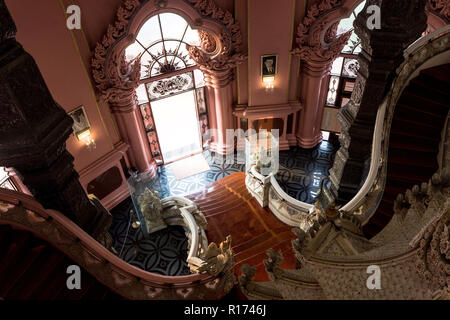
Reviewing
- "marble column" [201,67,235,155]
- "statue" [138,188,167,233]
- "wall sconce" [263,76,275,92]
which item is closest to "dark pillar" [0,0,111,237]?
"statue" [138,188,167,233]

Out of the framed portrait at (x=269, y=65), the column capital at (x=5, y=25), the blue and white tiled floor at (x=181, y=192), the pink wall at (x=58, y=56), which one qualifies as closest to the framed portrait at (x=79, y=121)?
the pink wall at (x=58, y=56)

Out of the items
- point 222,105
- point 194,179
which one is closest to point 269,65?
point 222,105

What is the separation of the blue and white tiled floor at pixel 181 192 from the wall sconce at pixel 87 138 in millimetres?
2062

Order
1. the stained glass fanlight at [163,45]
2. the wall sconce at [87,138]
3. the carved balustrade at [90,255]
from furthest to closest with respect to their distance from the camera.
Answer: the stained glass fanlight at [163,45] < the wall sconce at [87,138] < the carved balustrade at [90,255]

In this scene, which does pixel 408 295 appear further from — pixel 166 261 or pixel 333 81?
pixel 333 81

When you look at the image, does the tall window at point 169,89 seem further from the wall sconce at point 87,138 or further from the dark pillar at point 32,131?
the dark pillar at point 32,131

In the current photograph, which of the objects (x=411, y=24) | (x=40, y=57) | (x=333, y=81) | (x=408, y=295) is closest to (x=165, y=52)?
(x=40, y=57)

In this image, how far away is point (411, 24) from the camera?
424 cm

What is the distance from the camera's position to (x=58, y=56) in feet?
20.1

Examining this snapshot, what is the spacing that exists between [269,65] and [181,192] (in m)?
4.29

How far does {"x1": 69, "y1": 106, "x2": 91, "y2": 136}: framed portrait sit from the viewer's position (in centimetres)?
678

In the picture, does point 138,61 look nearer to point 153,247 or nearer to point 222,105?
point 222,105

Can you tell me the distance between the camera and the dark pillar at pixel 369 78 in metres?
4.20

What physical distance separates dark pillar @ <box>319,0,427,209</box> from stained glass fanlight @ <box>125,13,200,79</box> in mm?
4477
